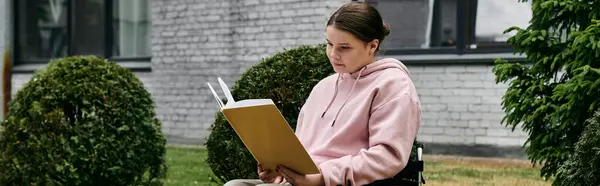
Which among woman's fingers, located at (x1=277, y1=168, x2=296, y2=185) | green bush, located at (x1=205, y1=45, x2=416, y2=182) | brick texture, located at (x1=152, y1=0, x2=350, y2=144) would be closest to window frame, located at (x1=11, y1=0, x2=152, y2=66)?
brick texture, located at (x1=152, y1=0, x2=350, y2=144)

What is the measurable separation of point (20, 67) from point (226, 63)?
5380mm

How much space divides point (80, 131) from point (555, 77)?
10.3 ft

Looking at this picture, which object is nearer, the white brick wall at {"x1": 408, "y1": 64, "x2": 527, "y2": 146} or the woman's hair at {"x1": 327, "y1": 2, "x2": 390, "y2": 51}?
the woman's hair at {"x1": 327, "y1": 2, "x2": 390, "y2": 51}

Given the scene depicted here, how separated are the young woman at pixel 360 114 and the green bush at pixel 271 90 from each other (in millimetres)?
1635

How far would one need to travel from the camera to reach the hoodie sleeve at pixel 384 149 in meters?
3.72

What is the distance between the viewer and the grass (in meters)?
9.03

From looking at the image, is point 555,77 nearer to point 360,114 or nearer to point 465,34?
point 360,114

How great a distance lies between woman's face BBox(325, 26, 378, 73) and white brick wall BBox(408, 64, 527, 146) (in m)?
7.60

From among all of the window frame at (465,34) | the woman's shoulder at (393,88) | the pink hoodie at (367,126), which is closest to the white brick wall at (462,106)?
the window frame at (465,34)

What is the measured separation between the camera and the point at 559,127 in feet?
19.3

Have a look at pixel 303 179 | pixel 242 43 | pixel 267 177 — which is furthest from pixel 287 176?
pixel 242 43

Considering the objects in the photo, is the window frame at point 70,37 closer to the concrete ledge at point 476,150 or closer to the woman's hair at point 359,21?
the concrete ledge at point 476,150

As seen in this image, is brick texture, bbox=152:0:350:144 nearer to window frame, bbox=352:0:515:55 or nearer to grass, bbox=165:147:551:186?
window frame, bbox=352:0:515:55

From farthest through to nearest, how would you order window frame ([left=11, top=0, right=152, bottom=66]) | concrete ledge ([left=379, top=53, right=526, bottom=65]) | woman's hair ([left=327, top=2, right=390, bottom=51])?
window frame ([left=11, top=0, right=152, bottom=66]), concrete ledge ([left=379, top=53, right=526, bottom=65]), woman's hair ([left=327, top=2, right=390, bottom=51])
